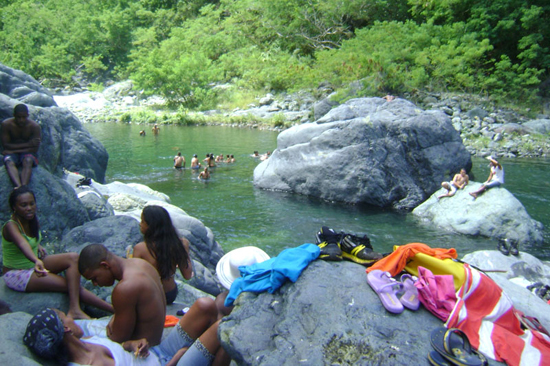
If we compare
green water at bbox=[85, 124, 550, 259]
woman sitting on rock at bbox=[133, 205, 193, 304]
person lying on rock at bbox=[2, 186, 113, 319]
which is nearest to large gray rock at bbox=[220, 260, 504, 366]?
woman sitting on rock at bbox=[133, 205, 193, 304]

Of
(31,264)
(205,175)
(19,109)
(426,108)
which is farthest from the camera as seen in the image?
(426,108)

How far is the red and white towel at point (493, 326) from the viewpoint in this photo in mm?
2619

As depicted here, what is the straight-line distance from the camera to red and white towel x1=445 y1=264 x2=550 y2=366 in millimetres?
2619

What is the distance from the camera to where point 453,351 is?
2496 millimetres

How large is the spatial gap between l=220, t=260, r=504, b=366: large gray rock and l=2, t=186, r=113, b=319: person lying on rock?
1.71 metres

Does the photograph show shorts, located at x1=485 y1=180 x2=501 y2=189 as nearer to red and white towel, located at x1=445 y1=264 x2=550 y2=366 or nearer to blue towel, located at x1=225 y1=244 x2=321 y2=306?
red and white towel, located at x1=445 y1=264 x2=550 y2=366

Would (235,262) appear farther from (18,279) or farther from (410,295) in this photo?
(18,279)

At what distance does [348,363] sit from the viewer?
2553mm

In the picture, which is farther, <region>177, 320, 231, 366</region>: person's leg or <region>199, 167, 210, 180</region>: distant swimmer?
<region>199, 167, 210, 180</region>: distant swimmer

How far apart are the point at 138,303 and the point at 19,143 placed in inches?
158

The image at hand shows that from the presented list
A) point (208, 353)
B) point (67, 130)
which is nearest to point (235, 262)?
point (208, 353)

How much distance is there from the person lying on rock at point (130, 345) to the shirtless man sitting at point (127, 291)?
0.10m

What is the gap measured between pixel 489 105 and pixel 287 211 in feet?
61.6

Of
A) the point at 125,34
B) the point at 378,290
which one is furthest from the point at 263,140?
the point at 125,34
